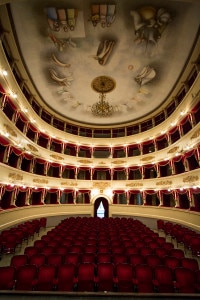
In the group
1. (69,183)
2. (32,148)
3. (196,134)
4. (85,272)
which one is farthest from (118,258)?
(69,183)

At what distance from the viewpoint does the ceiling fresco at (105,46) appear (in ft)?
26.2

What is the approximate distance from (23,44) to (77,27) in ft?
11.1

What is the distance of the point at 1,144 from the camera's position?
29.1ft

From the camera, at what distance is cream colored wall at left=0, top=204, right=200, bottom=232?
9383 mm

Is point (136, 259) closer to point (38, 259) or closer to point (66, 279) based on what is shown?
point (66, 279)

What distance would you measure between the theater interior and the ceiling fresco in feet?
0.19

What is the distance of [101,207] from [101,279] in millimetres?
13390

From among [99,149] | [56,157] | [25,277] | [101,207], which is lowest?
[25,277]

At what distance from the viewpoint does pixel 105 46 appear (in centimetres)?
986

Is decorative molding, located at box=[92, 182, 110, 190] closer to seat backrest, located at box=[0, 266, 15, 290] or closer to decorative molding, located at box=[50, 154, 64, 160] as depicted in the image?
decorative molding, located at box=[50, 154, 64, 160]

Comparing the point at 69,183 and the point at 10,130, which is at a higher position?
the point at 10,130

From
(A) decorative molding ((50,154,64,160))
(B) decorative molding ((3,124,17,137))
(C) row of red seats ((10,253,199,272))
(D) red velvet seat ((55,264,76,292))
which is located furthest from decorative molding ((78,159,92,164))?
(D) red velvet seat ((55,264,76,292))

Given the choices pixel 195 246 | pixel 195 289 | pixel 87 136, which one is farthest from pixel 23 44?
pixel 195 246

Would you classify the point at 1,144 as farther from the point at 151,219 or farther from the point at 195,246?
the point at 151,219
